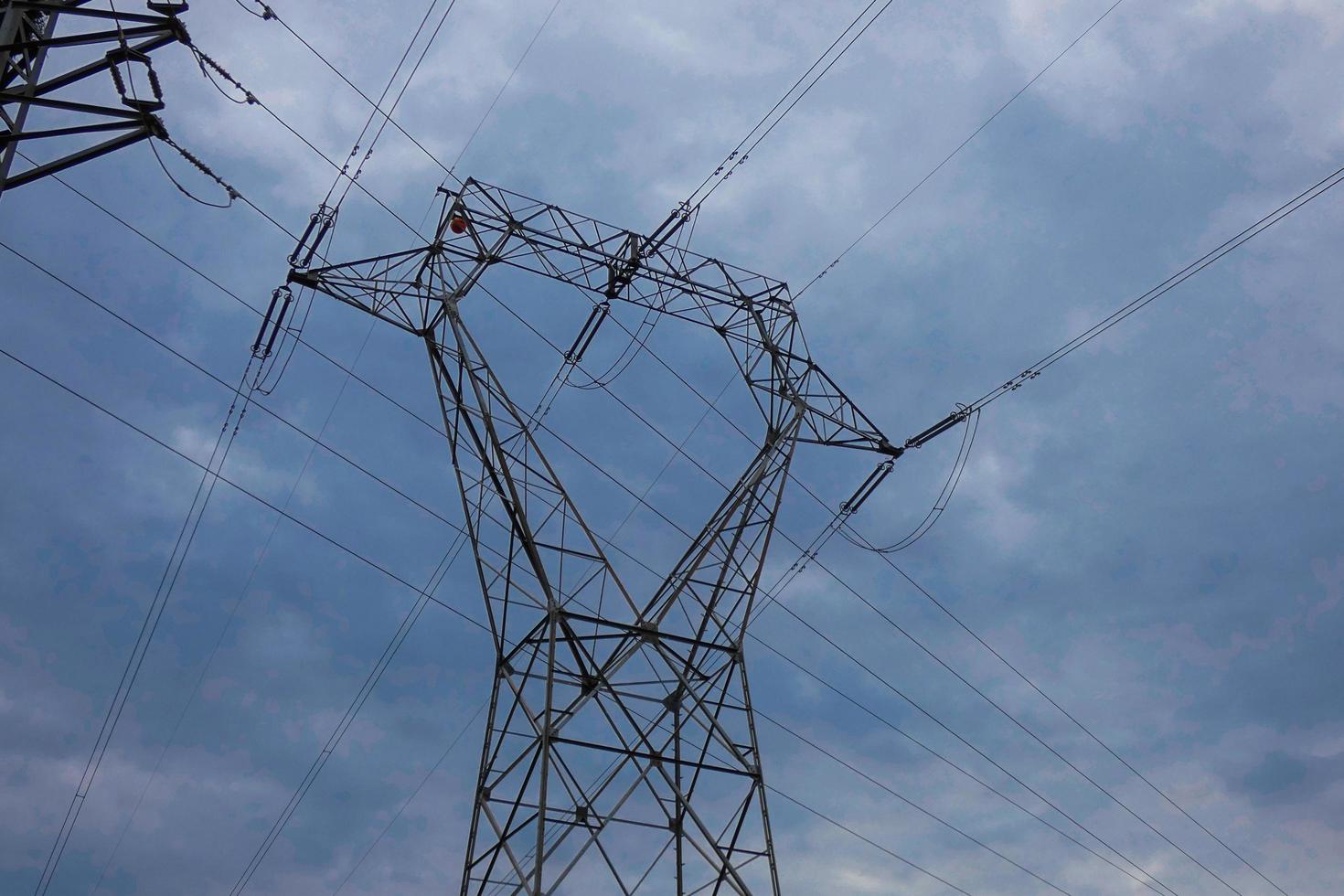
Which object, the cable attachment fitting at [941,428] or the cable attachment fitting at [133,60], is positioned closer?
the cable attachment fitting at [133,60]

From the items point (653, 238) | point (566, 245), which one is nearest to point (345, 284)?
point (566, 245)

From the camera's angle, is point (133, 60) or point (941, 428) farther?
point (941, 428)

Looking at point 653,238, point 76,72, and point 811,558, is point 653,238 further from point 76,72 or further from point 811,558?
point 76,72

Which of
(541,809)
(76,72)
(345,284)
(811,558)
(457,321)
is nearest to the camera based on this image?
(76,72)

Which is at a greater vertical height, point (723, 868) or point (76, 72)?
point (76, 72)

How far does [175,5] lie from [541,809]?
13958 mm

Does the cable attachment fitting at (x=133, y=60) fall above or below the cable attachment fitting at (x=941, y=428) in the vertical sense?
below

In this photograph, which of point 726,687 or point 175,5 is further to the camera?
point 726,687

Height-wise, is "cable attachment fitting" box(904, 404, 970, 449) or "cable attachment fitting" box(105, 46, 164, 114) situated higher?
"cable attachment fitting" box(904, 404, 970, 449)

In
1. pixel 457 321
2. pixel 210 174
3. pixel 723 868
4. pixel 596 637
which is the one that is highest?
pixel 457 321

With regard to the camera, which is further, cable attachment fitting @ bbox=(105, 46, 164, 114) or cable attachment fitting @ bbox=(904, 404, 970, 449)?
cable attachment fitting @ bbox=(904, 404, 970, 449)

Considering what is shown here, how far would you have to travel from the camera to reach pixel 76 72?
13.8 m

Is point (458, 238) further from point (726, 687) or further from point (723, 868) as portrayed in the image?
point (723, 868)

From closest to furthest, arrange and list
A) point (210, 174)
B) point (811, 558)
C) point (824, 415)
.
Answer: point (210, 174) → point (824, 415) → point (811, 558)
